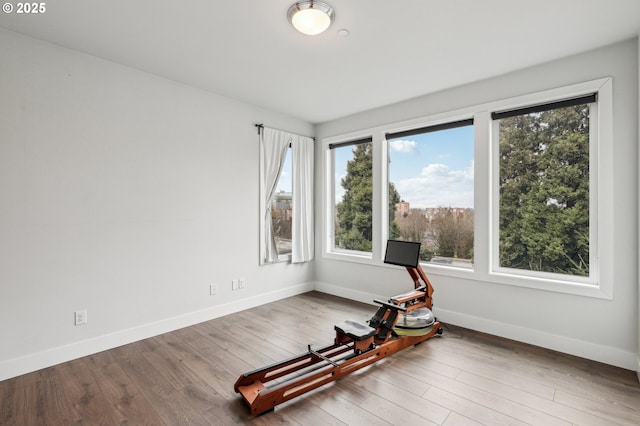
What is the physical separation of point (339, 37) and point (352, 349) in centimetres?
269

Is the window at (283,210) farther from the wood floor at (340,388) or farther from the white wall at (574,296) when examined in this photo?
the white wall at (574,296)

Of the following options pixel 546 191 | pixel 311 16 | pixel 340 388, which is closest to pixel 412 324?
pixel 340 388

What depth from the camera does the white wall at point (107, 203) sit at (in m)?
2.55

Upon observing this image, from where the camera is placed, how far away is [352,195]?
193 inches

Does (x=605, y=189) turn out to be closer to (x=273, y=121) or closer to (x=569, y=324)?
(x=569, y=324)

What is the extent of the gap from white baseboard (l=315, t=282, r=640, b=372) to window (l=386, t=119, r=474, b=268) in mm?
622

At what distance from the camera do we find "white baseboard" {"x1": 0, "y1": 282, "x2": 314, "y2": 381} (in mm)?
2523

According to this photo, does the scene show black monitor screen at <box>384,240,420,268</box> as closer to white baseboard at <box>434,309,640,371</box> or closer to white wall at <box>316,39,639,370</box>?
white wall at <box>316,39,639,370</box>

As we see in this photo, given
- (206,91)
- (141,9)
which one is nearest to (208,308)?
(206,91)

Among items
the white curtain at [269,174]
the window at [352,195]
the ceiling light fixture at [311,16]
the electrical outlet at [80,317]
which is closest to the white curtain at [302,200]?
the white curtain at [269,174]

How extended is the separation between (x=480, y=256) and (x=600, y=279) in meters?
0.99

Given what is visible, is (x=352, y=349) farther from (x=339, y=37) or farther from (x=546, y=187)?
(x=339, y=37)

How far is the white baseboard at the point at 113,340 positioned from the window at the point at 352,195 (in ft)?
5.10

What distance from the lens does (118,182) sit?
3.08 metres
